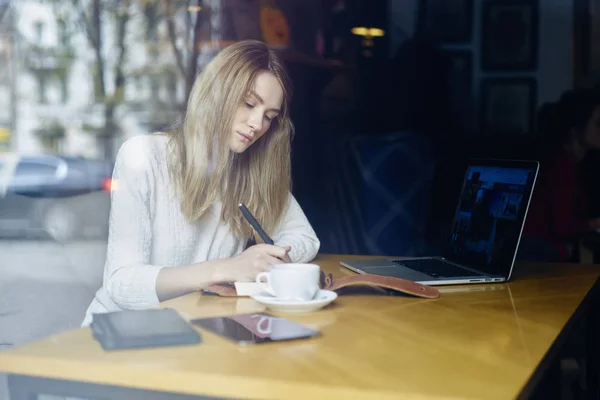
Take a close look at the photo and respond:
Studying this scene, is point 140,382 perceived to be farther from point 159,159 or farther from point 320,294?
point 159,159

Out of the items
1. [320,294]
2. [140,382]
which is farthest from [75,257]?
[140,382]

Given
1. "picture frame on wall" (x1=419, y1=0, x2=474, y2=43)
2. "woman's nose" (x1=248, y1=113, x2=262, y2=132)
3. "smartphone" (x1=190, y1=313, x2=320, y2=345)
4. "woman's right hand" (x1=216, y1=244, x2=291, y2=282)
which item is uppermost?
"picture frame on wall" (x1=419, y1=0, x2=474, y2=43)

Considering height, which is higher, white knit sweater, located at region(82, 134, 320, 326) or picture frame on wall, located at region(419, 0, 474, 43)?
picture frame on wall, located at region(419, 0, 474, 43)

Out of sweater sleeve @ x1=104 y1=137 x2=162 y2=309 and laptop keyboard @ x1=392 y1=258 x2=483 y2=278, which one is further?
laptop keyboard @ x1=392 y1=258 x2=483 y2=278

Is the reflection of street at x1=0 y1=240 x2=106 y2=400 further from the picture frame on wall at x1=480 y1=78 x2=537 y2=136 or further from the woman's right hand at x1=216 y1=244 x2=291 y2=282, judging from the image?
the picture frame on wall at x1=480 y1=78 x2=537 y2=136

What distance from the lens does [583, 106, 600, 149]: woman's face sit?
2.23 meters

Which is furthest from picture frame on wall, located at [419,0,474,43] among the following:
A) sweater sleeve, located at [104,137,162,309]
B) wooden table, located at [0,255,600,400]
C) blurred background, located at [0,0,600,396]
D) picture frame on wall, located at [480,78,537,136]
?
wooden table, located at [0,255,600,400]

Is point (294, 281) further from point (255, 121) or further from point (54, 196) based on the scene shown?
point (255, 121)

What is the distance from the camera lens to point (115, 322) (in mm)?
995

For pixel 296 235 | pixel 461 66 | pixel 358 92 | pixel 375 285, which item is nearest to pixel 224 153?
pixel 296 235

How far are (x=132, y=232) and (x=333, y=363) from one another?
0.72m

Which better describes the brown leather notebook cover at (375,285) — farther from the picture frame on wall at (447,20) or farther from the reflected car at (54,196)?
the picture frame on wall at (447,20)

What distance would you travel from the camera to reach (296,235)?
5.91ft

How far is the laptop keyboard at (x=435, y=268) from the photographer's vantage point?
157 centimetres
